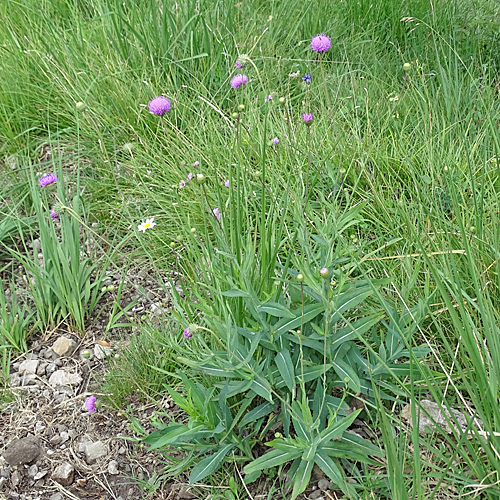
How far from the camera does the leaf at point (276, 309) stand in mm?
1215

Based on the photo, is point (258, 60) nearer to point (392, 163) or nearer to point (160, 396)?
point (392, 163)

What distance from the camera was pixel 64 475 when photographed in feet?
4.62

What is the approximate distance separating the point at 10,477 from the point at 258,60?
2.07m

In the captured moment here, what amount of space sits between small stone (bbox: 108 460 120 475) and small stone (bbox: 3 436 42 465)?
0.71ft

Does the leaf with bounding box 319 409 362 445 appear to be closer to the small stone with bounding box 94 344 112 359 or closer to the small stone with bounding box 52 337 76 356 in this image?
the small stone with bounding box 94 344 112 359

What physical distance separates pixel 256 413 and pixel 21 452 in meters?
0.69

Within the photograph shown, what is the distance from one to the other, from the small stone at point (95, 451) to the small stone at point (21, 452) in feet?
0.46

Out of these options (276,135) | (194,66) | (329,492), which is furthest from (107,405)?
(194,66)

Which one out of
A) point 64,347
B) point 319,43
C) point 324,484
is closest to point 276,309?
point 324,484

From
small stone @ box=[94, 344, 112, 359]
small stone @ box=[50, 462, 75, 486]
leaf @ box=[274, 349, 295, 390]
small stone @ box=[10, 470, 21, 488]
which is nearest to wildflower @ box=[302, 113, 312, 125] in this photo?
leaf @ box=[274, 349, 295, 390]

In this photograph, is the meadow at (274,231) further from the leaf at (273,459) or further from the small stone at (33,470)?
the small stone at (33,470)

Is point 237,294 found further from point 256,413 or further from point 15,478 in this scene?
point 15,478

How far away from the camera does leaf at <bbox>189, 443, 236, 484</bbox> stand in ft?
4.00

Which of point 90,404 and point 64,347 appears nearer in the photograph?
point 90,404
